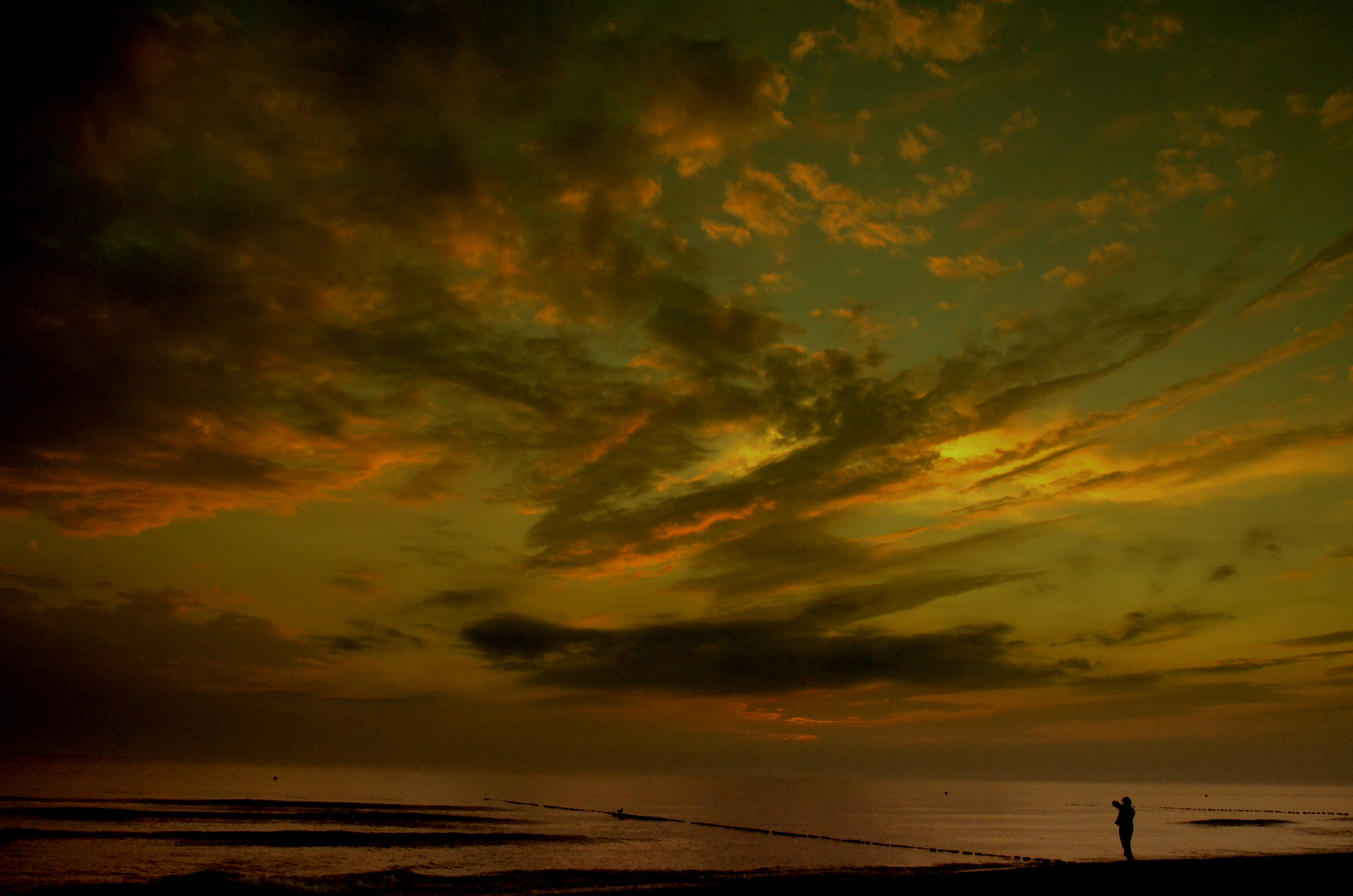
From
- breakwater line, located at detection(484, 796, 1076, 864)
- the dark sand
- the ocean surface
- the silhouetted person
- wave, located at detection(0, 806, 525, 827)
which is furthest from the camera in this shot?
wave, located at detection(0, 806, 525, 827)

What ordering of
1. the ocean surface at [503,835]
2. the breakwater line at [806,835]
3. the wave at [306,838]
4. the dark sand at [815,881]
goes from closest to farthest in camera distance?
1. the dark sand at [815,881]
2. the ocean surface at [503,835]
3. the breakwater line at [806,835]
4. the wave at [306,838]

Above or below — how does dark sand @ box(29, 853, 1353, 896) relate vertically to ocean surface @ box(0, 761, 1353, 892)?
above

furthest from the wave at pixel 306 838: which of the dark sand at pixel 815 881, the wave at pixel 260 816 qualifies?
the dark sand at pixel 815 881

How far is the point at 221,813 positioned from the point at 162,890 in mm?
50396

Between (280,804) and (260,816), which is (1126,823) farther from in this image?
(280,804)

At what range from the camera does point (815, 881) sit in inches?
1276

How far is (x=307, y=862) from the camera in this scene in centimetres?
4044

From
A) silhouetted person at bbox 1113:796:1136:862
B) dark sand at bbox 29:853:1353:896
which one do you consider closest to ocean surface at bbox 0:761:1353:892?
dark sand at bbox 29:853:1353:896

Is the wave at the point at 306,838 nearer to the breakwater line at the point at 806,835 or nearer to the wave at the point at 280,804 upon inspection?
the breakwater line at the point at 806,835

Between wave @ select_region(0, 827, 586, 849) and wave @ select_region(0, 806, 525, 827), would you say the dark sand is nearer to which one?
wave @ select_region(0, 827, 586, 849)

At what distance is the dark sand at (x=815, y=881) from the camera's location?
1128 inches

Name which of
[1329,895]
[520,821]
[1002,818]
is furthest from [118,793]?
[1329,895]

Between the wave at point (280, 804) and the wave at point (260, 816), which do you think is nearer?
the wave at point (260, 816)

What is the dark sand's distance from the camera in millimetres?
→ 28656
